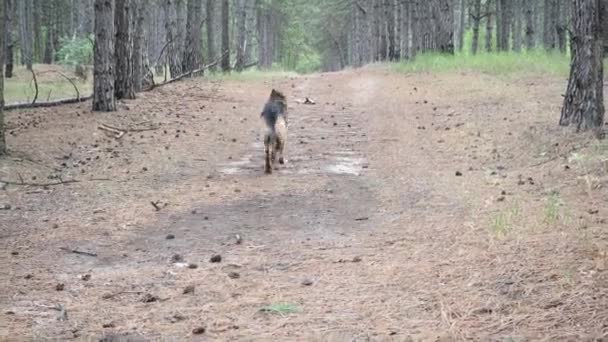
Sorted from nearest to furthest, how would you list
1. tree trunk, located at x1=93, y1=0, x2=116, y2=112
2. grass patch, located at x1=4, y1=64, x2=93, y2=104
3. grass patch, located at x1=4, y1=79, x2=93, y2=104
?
tree trunk, located at x1=93, y1=0, x2=116, y2=112 < grass patch, located at x1=4, y1=64, x2=93, y2=104 < grass patch, located at x1=4, y1=79, x2=93, y2=104

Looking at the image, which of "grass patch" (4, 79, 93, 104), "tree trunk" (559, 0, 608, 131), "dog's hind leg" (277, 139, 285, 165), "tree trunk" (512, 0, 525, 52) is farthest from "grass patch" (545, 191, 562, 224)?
"tree trunk" (512, 0, 525, 52)

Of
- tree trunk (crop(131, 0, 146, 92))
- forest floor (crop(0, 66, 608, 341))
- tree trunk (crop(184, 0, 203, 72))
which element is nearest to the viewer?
forest floor (crop(0, 66, 608, 341))

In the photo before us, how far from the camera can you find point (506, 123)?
12.5 meters

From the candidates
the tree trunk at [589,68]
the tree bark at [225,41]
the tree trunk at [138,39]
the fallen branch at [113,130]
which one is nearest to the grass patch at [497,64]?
the tree bark at [225,41]

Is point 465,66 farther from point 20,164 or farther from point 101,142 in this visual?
point 20,164

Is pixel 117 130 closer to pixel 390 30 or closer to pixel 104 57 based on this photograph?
pixel 104 57

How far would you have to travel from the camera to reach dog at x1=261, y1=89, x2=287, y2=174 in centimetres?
1028

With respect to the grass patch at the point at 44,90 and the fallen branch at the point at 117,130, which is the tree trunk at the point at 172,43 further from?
the fallen branch at the point at 117,130

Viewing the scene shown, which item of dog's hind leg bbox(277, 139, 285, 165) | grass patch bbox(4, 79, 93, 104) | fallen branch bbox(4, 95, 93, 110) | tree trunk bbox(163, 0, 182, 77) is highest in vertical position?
tree trunk bbox(163, 0, 182, 77)

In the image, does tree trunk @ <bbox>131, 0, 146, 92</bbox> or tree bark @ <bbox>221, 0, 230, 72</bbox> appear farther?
tree bark @ <bbox>221, 0, 230, 72</bbox>

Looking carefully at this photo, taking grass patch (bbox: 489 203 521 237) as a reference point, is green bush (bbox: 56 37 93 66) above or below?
above

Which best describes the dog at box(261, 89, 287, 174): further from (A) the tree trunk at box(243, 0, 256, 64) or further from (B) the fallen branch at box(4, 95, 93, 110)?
(A) the tree trunk at box(243, 0, 256, 64)

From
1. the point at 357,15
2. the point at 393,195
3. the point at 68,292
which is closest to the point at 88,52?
the point at 393,195

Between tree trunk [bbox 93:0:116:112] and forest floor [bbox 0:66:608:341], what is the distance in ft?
1.17
